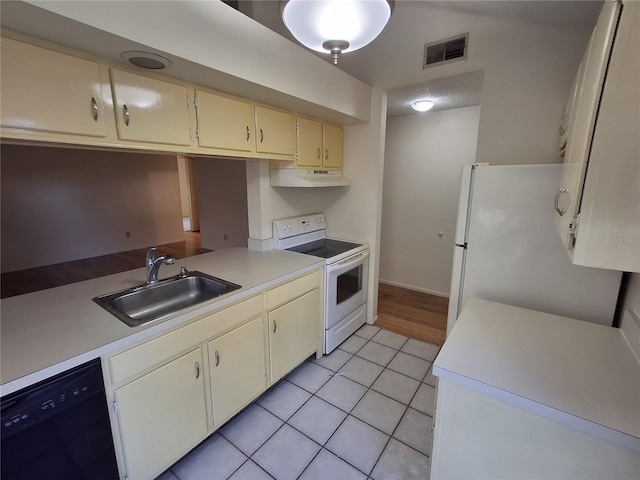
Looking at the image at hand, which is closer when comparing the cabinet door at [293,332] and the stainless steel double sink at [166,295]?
the stainless steel double sink at [166,295]

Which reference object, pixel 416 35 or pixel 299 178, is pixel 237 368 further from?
pixel 416 35

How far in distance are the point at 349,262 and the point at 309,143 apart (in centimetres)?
111

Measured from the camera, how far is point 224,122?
70.7 inches

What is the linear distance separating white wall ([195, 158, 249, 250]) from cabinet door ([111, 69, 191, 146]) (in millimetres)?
3623

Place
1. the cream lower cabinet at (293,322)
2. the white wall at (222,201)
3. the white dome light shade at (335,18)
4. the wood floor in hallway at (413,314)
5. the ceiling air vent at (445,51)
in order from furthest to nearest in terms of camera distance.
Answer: the white wall at (222,201) < the wood floor in hallway at (413,314) < the ceiling air vent at (445,51) < the cream lower cabinet at (293,322) < the white dome light shade at (335,18)

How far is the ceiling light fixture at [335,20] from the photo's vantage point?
3.34 ft

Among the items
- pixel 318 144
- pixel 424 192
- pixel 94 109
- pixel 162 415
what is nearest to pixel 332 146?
pixel 318 144

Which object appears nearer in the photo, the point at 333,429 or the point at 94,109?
the point at 94,109

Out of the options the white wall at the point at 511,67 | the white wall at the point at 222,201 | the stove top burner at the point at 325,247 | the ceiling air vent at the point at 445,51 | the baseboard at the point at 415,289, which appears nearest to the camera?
the white wall at the point at 511,67

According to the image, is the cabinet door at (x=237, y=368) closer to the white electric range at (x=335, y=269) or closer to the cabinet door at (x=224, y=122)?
the white electric range at (x=335, y=269)

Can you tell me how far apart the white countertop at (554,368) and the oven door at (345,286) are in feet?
3.86

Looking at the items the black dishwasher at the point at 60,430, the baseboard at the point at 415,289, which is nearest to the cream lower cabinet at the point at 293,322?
the black dishwasher at the point at 60,430

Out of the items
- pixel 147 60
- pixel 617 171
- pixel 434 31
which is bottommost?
pixel 617 171

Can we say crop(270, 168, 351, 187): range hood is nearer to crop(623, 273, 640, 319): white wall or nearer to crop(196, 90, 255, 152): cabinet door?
crop(196, 90, 255, 152): cabinet door
